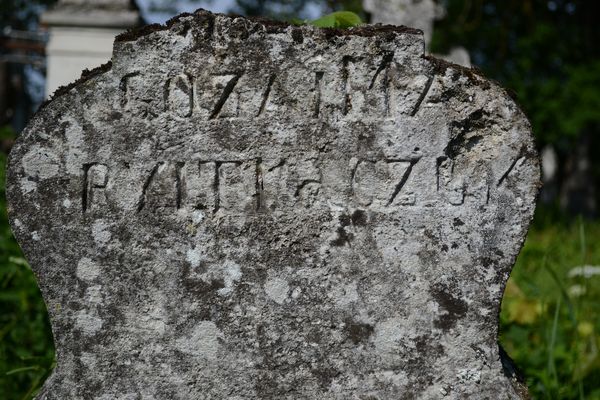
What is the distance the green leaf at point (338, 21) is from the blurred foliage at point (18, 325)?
5.22 ft

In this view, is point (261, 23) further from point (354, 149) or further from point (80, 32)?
point (80, 32)

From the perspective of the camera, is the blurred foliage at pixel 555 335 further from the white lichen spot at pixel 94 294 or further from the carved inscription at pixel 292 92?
the white lichen spot at pixel 94 294

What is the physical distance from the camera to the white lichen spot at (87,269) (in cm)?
196

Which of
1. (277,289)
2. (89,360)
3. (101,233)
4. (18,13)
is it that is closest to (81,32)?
(101,233)

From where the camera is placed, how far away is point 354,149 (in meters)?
1.93

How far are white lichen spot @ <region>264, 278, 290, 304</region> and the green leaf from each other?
76 centimetres

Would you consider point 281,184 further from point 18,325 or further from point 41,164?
point 18,325

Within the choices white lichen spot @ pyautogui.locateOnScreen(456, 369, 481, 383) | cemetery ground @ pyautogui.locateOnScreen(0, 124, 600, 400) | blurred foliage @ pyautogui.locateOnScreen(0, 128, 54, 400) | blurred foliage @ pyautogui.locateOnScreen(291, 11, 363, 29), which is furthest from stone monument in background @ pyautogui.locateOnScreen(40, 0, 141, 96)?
white lichen spot @ pyautogui.locateOnScreen(456, 369, 481, 383)

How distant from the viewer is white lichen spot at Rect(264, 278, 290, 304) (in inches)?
76.6

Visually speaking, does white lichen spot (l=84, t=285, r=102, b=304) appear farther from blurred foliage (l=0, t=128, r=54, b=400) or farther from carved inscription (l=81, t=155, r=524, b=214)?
blurred foliage (l=0, t=128, r=54, b=400)

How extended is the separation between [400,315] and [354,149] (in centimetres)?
47

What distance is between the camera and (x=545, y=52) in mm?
14289

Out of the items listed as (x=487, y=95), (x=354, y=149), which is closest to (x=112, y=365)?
(x=354, y=149)

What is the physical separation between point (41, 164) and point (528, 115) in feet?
4.49
